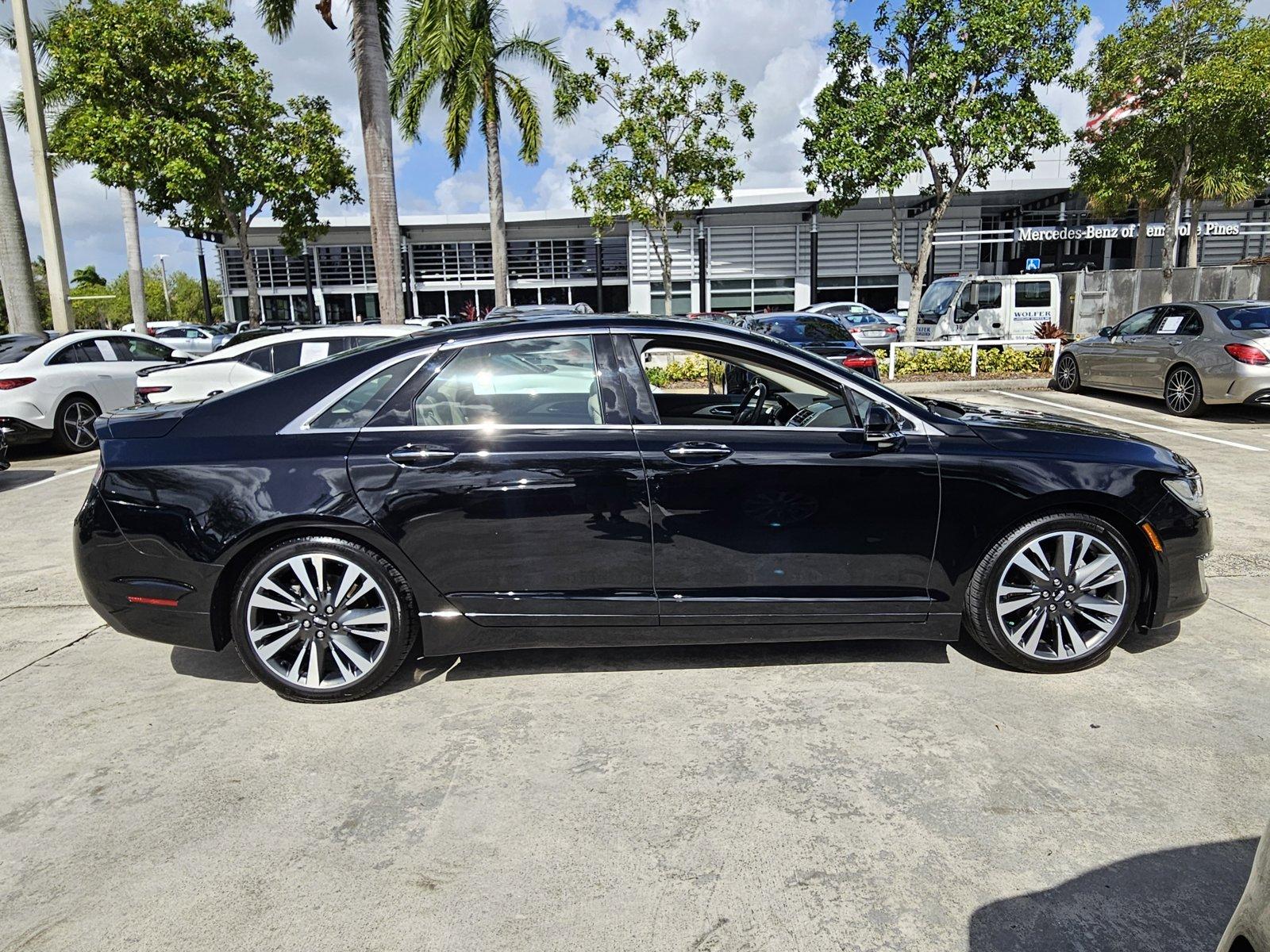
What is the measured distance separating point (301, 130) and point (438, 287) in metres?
20.7

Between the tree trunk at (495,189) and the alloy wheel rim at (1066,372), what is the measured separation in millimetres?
12339

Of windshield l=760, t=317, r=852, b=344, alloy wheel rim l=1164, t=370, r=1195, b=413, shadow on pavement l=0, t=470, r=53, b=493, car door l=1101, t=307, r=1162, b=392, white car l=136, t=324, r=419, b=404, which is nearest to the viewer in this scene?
shadow on pavement l=0, t=470, r=53, b=493

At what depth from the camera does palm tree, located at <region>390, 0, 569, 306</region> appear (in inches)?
770

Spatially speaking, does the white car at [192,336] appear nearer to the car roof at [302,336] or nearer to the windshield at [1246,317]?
the car roof at [302,336]

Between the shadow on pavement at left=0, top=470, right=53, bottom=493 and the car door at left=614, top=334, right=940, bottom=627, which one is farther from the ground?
the car door at left=614, top=334, right=940, bottom=627

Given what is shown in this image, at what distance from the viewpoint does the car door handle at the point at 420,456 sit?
141 inches

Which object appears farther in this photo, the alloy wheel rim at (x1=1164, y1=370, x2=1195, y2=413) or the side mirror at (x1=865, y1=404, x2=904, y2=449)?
the alloy wheel rim at (x1=1164, y1=370, x2=1195, y2=413)

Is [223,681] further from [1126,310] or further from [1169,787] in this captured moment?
[1126,310]

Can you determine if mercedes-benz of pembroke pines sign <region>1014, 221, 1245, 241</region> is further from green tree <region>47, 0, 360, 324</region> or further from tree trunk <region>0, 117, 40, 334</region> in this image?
tree trunk <region>0, 117, 40, 334</region>

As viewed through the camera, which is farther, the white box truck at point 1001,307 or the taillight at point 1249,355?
the white box truck at point 1001,307

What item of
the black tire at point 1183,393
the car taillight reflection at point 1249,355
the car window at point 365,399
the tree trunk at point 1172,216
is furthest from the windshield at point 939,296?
the car window at point 365,399

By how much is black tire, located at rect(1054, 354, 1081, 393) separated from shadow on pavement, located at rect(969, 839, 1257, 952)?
12.7 meters

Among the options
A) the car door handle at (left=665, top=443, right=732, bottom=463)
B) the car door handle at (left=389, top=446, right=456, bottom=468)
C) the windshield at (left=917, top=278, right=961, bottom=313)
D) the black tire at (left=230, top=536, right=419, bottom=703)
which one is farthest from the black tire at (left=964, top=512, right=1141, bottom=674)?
the windshield at (left=917, top=278, right=961, bottom=313)

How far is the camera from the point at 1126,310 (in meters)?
24.3
